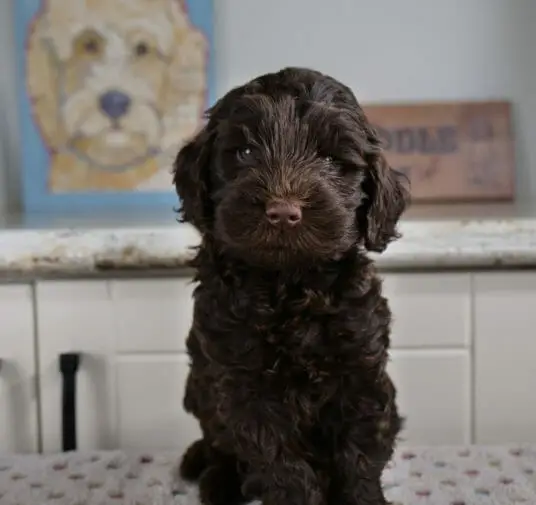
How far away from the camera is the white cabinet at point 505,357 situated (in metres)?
1.50

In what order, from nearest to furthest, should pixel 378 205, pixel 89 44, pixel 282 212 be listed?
pixel 282 212
pixel 378 205
pixel 89 44

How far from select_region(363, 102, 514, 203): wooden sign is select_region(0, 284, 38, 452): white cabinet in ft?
2.60

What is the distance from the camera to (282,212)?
916 mm

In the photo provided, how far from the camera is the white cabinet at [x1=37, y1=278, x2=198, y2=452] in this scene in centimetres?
151

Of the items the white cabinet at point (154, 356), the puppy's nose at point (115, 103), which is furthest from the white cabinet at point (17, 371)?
the puppy's nose at point (115, 103)

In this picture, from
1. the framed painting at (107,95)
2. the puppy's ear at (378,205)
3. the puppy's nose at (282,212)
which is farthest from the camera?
the framed painting at (107,95)

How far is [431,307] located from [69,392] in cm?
61

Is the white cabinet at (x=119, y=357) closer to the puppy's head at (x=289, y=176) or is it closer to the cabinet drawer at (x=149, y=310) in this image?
the cabinet drawer at (x=149, y=310)

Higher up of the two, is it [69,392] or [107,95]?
[107,95]

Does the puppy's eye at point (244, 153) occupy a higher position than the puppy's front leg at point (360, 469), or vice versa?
the puppy's eye at point (244, 153)

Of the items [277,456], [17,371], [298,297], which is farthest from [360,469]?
[17,371]

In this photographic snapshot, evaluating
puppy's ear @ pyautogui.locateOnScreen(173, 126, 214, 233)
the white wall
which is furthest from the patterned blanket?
the white wall

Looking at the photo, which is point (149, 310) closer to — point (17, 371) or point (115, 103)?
point (17, 371)

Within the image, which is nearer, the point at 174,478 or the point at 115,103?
the point at 174,478
